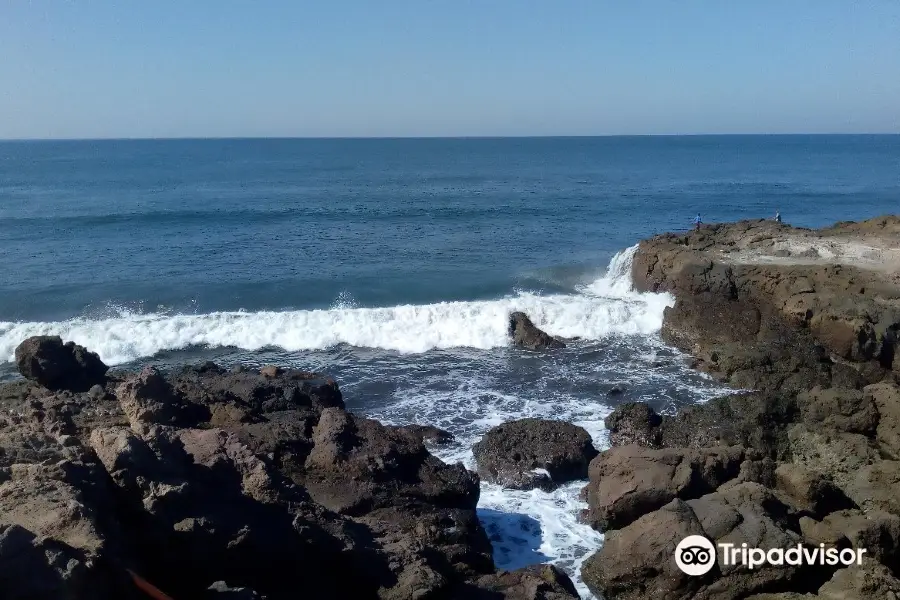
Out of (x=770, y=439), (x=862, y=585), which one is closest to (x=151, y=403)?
(x=862, y=585)

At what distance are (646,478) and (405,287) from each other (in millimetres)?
19939

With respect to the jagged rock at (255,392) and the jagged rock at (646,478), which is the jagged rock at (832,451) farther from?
the jagged rock at (255,392)

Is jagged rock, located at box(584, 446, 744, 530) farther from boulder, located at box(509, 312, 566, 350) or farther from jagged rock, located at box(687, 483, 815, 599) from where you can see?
boulder, located at box(509, 312, 566, 350)

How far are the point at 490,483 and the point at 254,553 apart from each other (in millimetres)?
6154

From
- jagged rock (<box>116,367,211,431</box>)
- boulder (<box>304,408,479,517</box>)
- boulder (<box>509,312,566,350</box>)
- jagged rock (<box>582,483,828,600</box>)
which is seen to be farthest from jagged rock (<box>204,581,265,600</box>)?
boulder (<box>509,312,566,350</box>)

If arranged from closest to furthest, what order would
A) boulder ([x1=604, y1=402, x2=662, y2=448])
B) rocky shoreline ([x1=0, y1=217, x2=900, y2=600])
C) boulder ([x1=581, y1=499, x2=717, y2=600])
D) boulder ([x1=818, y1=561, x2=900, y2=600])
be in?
rocky shoreline ([x1=0, y1=217, x2=900, y2=600]), boulder ([x1=818, y1=561, x2=900, y2=600]), boulder ([x1=581, y1=499, x2=717, y2=600]), boulder ([x1=604, y1=402, x2=662, y2=448])

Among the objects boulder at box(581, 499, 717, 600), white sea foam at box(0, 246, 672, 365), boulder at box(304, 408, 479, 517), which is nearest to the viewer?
boulder at box(581, 499, 717, 600)

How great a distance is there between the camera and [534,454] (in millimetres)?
13078

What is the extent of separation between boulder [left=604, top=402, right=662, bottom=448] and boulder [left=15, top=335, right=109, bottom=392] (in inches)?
417

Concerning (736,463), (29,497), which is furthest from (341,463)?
(736,463)

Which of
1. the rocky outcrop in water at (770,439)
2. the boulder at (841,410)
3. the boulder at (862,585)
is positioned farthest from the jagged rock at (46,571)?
the boulder at (841,410)

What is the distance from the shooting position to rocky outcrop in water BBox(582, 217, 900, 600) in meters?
9.03

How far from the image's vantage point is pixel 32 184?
66.1m

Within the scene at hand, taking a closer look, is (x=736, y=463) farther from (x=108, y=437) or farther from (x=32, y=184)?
(x=32, y=184)
